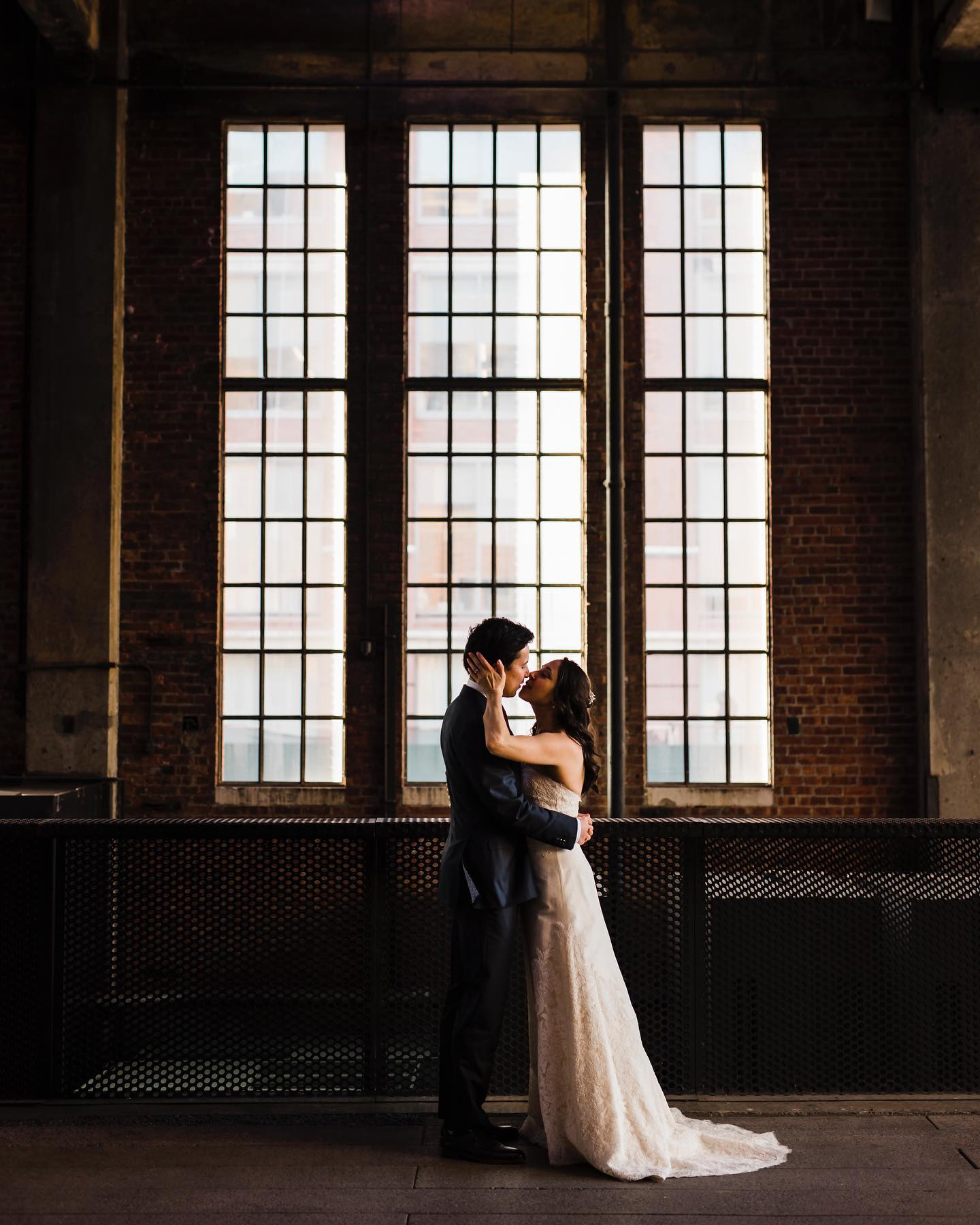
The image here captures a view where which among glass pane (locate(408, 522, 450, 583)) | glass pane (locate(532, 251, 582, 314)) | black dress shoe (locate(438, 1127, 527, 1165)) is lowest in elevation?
black dress shoe (locate(438, 1127, 527, 1165))

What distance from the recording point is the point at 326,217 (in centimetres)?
848

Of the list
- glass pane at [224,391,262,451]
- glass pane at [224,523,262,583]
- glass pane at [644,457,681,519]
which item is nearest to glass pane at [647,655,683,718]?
glass pane at [644,457,681,519]

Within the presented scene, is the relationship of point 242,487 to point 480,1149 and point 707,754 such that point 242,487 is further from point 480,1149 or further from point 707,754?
point 480,1149

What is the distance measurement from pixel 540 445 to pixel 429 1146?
5307 millimetres

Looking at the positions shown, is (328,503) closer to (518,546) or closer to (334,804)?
(518,546)

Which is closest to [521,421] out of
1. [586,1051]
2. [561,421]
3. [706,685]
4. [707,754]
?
[561,421]

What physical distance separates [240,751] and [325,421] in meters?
2.39

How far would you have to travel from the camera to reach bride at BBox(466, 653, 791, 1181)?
3.80m

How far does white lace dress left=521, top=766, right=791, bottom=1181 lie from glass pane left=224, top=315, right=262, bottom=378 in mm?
5257

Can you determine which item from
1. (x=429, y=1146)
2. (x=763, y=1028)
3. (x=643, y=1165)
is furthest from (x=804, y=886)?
(x=429, y=1146)

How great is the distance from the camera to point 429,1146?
4.11m

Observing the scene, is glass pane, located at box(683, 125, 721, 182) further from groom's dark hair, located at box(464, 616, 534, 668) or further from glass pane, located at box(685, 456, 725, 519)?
groom's dark hair, located at box(464, 616, 534, 668)

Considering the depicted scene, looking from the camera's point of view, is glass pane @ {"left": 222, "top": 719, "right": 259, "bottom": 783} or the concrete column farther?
glass pane @ {"left": 222, "top": 719, "right": 259, "bottom": 783}

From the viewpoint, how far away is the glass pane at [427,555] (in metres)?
8.34
